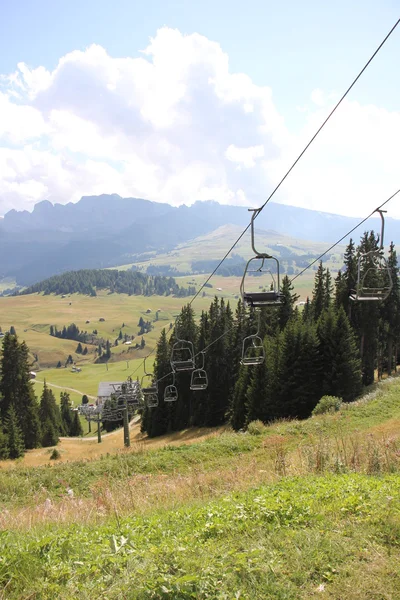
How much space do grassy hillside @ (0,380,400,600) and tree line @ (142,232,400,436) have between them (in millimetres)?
→ 20185

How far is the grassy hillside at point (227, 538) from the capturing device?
490 centimetres

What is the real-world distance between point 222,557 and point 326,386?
119ft

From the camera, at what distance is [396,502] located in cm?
682

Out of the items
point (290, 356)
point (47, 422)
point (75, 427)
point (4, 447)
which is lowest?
point (75, 427)

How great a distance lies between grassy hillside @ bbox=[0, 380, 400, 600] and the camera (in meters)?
4.90

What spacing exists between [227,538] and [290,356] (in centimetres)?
3550

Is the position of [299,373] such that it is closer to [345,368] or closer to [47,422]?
[345,368]

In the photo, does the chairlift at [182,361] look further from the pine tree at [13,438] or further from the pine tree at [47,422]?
the pine tree at [47,422]

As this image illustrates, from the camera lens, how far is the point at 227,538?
239 inches

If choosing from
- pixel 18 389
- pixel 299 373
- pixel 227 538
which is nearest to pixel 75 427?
pixel 18 389

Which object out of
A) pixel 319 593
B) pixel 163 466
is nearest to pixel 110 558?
pixel 319 593

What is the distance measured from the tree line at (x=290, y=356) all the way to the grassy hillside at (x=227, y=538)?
20185 millimetres

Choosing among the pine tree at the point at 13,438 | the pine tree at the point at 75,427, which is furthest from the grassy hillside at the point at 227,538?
the pine tree at the point at 75,427

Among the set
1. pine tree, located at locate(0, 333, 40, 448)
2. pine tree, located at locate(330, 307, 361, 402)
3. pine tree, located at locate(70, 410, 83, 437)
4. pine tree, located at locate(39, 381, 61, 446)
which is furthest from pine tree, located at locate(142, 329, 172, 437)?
pine tree, located at locate(70, 410, 83, 437)
